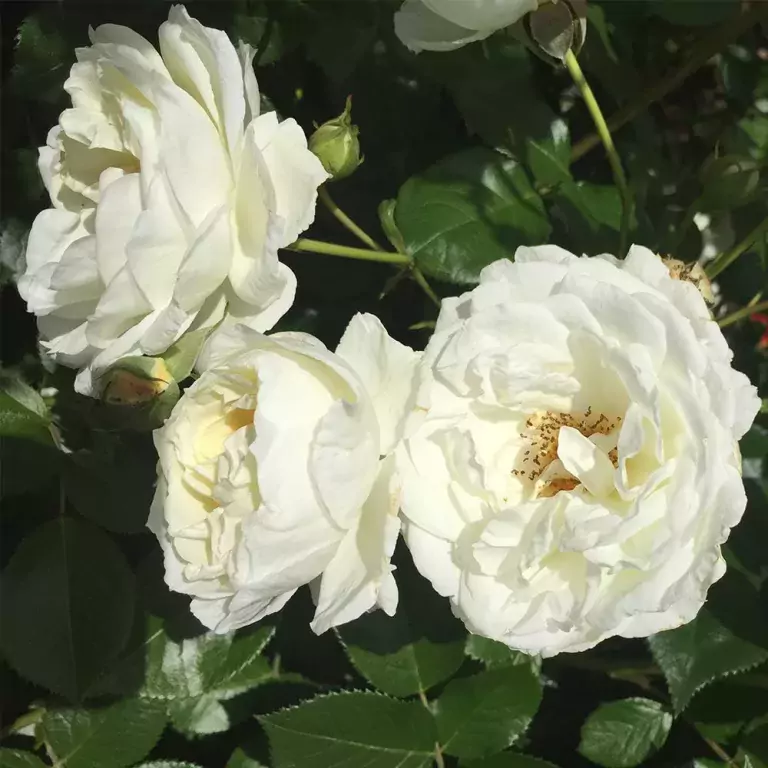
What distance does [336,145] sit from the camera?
56 cm

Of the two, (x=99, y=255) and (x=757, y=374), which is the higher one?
(x=99, y=255)

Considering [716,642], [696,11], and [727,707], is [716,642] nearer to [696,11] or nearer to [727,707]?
[727,707]

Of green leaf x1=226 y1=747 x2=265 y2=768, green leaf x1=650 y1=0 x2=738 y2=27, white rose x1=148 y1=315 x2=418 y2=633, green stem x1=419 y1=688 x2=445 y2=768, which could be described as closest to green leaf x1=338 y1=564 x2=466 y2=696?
green stem x1=419 y1=688 x2=445 y2=768

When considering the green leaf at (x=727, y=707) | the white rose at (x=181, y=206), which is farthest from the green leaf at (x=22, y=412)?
the green leaf at (x=727, y=707)

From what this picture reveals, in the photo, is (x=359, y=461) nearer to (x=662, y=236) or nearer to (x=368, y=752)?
(x=368, y=752)

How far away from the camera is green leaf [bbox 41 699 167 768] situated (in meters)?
0.71

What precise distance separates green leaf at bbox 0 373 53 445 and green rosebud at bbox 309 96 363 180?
1.12ft

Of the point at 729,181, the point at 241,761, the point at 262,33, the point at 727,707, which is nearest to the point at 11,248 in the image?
the point at 262,33

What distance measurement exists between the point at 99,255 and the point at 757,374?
620mm

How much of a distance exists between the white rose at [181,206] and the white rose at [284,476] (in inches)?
2.1

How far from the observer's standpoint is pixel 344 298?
0.77 m

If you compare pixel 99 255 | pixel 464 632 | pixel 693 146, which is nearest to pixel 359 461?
pixel 99 255

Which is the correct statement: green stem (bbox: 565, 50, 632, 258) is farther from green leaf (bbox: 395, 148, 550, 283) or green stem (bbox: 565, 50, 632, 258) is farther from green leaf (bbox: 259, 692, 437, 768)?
green leaf (bbox: 259, 692, 437, 768)

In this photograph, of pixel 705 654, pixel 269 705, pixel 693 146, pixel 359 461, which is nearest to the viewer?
pixel 359 461
